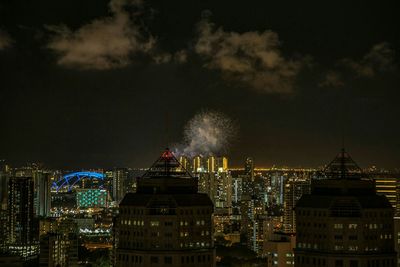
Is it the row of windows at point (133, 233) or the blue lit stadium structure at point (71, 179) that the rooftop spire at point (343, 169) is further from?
the blue lit stadium structure at point (71, 179)

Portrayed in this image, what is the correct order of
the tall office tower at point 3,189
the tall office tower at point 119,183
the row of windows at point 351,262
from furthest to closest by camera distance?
the tall office tower at point 119,183 → the tall office tower at point 3,189 → the row of windows at point 351,262

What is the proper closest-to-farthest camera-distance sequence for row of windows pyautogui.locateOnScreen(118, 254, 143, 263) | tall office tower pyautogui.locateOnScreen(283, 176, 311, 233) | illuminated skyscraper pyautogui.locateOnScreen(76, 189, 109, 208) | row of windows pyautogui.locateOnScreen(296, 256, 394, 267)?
row of windows pyautogui.locateOnScreen(296, 256, 394, 267) < row of windows pyautogui.locateOnScreen(118, 254, 143, 263) < tall office tower pyautogui.locateOnScreen(283, 176, 311, 233) < illuminated skyscraper pyautogui.locateOnScreen(76, 189, 109, 208)

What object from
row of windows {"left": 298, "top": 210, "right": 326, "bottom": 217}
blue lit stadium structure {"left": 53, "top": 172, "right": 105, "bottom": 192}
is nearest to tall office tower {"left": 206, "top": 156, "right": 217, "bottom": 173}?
row of windows {"left": 298, "top": 210, "right": 326, "bottom": 217}

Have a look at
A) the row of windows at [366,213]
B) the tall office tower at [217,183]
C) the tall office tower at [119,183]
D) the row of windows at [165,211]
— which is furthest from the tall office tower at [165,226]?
the tall office tower at [119,183]

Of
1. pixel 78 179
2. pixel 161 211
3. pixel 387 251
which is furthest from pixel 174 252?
pixel 78 179

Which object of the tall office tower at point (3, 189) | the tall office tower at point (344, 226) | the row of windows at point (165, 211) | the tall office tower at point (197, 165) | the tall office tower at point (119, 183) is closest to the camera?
the tall office tower at point (344, 226)

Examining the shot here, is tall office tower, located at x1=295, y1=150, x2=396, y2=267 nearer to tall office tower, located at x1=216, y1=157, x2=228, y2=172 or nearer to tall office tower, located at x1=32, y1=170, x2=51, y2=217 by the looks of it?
tall office tower, located at x1=216, y1=157, x2=228, y2=172
